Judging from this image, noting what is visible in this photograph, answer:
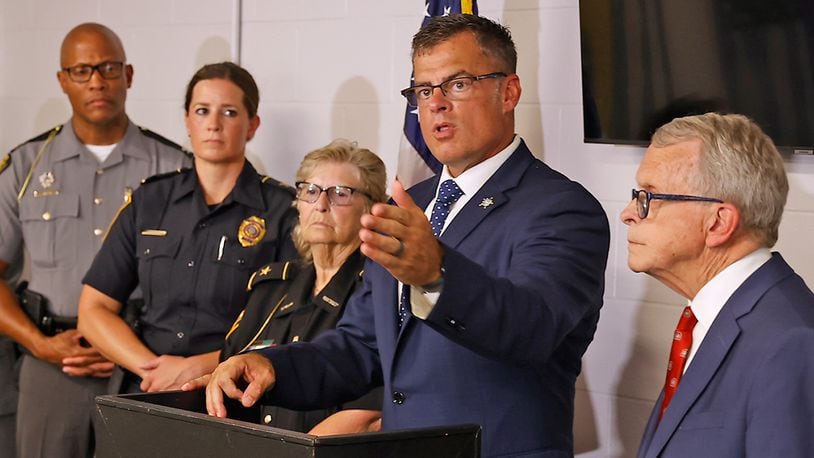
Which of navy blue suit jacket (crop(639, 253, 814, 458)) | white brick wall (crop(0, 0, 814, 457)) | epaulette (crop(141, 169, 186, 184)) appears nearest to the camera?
navy blue suit jacket (crop(639, 253, 814, 458))

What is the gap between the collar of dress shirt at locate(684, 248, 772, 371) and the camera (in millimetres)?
1801

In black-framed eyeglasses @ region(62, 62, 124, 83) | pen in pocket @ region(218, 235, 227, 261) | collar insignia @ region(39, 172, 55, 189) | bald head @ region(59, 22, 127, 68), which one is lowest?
pen in pocket @ region(218, 235, 227, 261)

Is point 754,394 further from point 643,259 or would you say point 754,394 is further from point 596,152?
point 596,152

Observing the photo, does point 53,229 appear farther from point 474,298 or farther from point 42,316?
point 474,298

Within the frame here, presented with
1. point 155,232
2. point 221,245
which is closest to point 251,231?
point 221,245

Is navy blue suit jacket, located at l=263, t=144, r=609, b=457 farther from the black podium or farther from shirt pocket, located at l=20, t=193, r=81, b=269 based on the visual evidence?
shirt pocket, located at l=20, t=193, r=81, b=269

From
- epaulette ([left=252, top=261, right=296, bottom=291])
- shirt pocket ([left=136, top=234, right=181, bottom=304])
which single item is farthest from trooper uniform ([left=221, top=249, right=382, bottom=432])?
shirt pocket ([left=136, top=234, right=181, bottom=304])

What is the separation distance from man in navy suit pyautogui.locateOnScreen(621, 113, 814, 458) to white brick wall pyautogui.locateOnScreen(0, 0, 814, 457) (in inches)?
47.5

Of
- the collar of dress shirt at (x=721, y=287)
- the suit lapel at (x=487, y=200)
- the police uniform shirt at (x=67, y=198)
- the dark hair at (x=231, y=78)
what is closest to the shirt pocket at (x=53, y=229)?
the police uniform shirt at (x=67, y=198)

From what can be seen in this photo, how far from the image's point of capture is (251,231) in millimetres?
3359

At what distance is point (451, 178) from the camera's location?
7.56ft

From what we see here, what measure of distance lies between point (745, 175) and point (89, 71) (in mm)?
2669

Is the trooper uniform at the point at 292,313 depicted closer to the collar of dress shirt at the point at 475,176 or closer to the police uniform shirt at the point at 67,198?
the collar of dress shirt at the point at 475,176

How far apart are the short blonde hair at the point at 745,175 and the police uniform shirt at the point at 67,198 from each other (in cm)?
242
